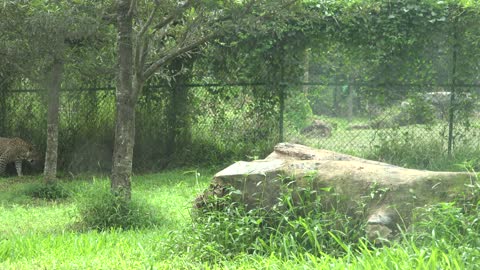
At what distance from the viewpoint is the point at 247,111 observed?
11.8m

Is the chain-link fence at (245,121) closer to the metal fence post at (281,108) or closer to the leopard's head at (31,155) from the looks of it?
the metal fence post at (281,108)

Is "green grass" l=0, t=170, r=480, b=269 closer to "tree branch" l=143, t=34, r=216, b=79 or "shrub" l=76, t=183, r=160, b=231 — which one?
"shrub" l=76, t=183, r=160, b=231

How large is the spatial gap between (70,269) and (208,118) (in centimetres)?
762

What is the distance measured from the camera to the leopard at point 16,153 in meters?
11.5

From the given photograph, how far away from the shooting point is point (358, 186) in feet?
16.3

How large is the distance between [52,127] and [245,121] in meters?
3.82

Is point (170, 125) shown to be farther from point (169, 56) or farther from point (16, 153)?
point (169, 56)

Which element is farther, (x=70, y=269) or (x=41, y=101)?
(x=41, y=101)

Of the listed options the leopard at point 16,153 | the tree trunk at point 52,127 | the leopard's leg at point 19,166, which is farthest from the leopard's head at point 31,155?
the tree trunk at point 52,127

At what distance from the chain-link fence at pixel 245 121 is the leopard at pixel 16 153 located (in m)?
0.38

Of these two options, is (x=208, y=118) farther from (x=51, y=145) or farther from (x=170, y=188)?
(x=51, y=145)

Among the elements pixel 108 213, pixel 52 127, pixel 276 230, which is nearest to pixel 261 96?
pixel 52 127

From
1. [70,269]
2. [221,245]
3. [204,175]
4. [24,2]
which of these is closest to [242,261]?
[221,245]

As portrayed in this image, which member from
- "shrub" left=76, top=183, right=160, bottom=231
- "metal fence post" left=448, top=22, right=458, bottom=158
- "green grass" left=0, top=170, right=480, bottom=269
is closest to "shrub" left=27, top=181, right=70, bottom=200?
"green grass" left=0, top=170, right=480, bottom=269
